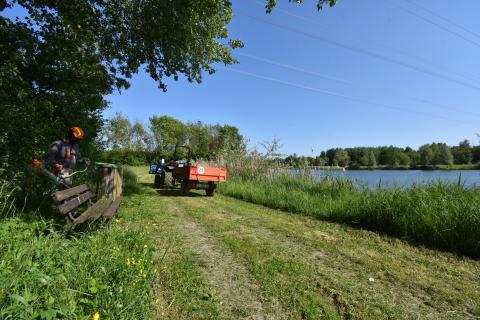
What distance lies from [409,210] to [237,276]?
384 centimetres

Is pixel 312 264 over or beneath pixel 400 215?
beneath

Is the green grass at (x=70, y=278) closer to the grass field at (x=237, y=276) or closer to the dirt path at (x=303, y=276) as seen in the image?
the grass field at (x=237, y=276)

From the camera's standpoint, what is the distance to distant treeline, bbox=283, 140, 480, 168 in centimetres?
1266

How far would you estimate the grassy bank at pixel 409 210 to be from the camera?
5.17 m

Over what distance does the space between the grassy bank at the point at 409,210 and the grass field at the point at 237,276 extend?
42 centimetres

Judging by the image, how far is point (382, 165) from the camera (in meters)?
37.0

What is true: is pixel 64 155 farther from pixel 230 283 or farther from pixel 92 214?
pixel 230 283

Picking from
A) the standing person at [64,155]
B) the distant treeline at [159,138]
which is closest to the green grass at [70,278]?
the standing person at [64,155]

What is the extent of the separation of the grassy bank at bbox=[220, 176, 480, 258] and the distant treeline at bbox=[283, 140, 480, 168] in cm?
316

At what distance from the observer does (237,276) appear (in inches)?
152

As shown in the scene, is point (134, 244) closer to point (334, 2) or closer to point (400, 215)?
point (400, 215)

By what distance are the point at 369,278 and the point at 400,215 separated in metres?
2.65

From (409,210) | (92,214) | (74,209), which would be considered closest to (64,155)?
(74,209)

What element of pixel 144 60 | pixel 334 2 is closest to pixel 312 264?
pixel 334 2
